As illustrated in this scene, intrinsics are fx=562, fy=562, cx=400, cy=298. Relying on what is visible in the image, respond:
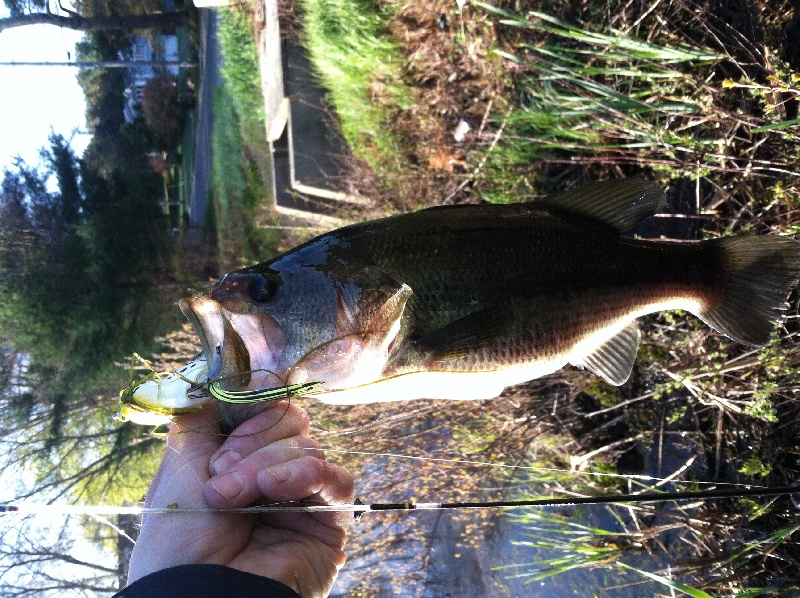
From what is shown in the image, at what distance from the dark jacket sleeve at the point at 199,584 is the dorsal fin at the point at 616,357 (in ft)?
3.34

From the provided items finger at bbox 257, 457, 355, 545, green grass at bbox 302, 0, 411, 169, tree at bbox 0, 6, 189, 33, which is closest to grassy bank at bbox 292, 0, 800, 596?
green grass at bbox 302, 0, 411, 169

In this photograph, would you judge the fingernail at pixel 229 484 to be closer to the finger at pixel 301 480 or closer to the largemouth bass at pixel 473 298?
the finger at pixel 301 480

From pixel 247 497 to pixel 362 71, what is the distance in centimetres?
464

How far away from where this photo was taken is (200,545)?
4.04ft

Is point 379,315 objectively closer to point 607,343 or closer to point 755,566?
point 607,343

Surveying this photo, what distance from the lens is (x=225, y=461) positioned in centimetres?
130

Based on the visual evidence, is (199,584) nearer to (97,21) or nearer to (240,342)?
(240,342)

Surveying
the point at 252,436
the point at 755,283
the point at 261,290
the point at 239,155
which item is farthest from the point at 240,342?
the point at 239,155

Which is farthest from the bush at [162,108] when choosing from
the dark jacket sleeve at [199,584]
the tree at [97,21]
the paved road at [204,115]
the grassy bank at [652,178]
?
the dark jacket sleeve at [199,584]

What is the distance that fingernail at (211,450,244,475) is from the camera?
129 centimetres

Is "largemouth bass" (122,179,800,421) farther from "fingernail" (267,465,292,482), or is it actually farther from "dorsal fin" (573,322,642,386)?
"fingernail" (267,465,292,482)

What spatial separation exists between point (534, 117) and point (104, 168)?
7.01 m

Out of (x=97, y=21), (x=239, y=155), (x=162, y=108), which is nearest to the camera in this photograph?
(x=97, y=21)

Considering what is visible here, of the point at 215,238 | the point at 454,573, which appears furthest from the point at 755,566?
the point at 215,238
